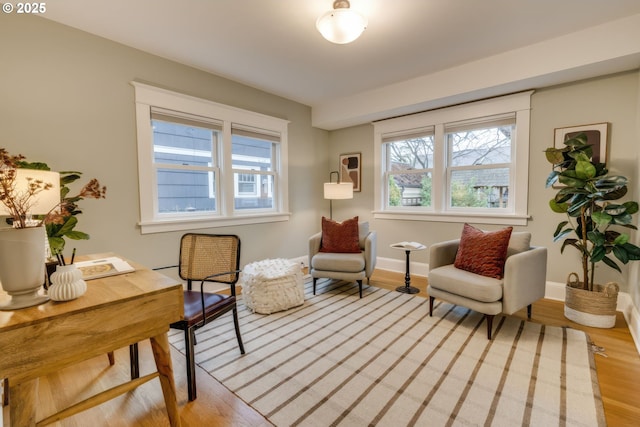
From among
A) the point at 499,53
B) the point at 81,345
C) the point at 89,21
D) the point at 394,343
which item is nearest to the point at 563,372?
the point at 394,343

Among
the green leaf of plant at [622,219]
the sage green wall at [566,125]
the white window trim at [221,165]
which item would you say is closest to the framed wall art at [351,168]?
the white window trim at [221,165]

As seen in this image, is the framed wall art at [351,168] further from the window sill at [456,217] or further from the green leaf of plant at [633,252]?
the green leaf of plant at [633,252]

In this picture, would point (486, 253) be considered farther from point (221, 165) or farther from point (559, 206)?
point (221, 165)

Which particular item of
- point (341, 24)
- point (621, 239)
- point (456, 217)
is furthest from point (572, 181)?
point (341, 24)

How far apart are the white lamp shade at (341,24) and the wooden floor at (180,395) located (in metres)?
2.45

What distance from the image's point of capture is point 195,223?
Result: 3221 mm

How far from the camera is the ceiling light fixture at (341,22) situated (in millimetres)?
1933

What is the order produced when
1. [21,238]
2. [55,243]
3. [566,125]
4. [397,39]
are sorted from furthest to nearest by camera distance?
[566,125] < [397,39] < [55,243] < [21,238]

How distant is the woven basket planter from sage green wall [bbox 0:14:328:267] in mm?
3677

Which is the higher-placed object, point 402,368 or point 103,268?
point 103,268

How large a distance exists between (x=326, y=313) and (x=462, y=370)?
1247 mm

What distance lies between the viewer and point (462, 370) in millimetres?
1866

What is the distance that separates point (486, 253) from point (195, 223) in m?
2.95

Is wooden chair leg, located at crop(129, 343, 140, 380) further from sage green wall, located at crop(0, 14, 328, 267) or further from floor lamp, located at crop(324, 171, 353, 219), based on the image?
floor lamp, located at crop(324, 171, 353, 219)
